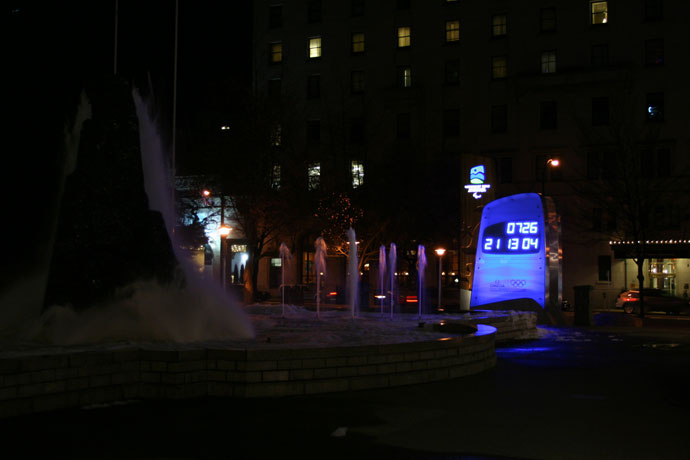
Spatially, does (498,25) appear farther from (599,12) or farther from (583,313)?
(583,313)

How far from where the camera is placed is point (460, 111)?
48.7 metres

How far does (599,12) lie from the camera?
45.8m

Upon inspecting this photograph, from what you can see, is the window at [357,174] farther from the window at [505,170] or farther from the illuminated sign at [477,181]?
the illuminated sign at [477,181]

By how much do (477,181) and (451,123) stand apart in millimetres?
18293

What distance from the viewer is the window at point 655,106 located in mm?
43906

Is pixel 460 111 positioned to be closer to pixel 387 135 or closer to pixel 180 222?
pixel 387 135

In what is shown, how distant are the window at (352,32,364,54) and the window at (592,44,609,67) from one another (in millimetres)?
16449

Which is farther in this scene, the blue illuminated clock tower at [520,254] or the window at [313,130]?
the window at [313,130]

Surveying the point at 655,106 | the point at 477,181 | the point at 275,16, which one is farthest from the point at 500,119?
the point at 275,16

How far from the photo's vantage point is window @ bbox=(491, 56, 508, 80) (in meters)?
48.1

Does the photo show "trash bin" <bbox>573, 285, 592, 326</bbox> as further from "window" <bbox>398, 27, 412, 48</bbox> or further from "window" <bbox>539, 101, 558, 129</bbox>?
"window" <bbox>398, 27, 412, 48</bbox>

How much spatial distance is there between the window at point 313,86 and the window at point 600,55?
19.8 meters

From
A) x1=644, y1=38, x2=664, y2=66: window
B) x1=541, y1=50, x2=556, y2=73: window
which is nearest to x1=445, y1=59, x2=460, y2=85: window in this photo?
x1=541, y1=50, x2=556, y2=73: window

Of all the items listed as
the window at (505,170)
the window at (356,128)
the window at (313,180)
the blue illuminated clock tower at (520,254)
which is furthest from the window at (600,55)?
the blue illuminated clock tower at (520,254)
